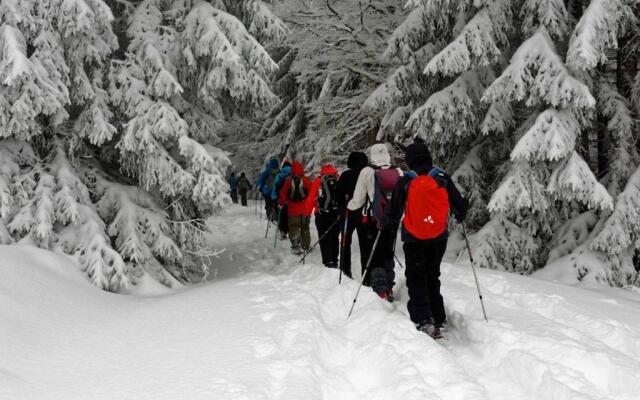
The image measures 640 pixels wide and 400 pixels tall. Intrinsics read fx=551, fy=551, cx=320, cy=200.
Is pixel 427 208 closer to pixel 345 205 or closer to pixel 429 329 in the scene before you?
pixel 429 329

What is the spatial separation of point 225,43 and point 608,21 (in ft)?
Result: 20.1

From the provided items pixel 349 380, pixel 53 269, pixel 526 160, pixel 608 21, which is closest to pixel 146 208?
pixel 53 269

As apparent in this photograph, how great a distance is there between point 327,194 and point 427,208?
15.6 feet

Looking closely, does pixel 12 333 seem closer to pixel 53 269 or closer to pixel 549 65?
pixel 53 269

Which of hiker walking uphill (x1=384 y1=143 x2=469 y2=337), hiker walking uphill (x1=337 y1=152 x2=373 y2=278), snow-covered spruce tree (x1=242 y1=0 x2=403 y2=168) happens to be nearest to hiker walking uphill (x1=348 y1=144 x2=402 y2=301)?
hiker walking uphill (x1=337 y1=152 x2=373 y2=278)

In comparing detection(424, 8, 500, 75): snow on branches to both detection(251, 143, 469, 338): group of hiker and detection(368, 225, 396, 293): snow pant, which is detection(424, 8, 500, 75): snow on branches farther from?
detection(368, 225, 396, 293): snow pant

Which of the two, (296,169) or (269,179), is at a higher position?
(296,169)

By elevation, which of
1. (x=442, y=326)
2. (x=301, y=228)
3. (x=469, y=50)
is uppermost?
(x=469, y=50)

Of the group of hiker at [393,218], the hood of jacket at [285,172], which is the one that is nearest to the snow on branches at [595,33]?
the group of hiker at [393,218]

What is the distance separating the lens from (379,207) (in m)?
7.41

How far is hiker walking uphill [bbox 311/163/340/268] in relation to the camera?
34.4 feet

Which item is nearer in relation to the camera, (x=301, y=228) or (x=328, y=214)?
(x=328, y=214)

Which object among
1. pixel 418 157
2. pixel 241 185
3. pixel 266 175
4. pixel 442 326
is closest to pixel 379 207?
pixel 418 157

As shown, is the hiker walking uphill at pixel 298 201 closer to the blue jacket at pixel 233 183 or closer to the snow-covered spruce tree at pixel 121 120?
the snow-covered spruce tree at pixel 121 120
